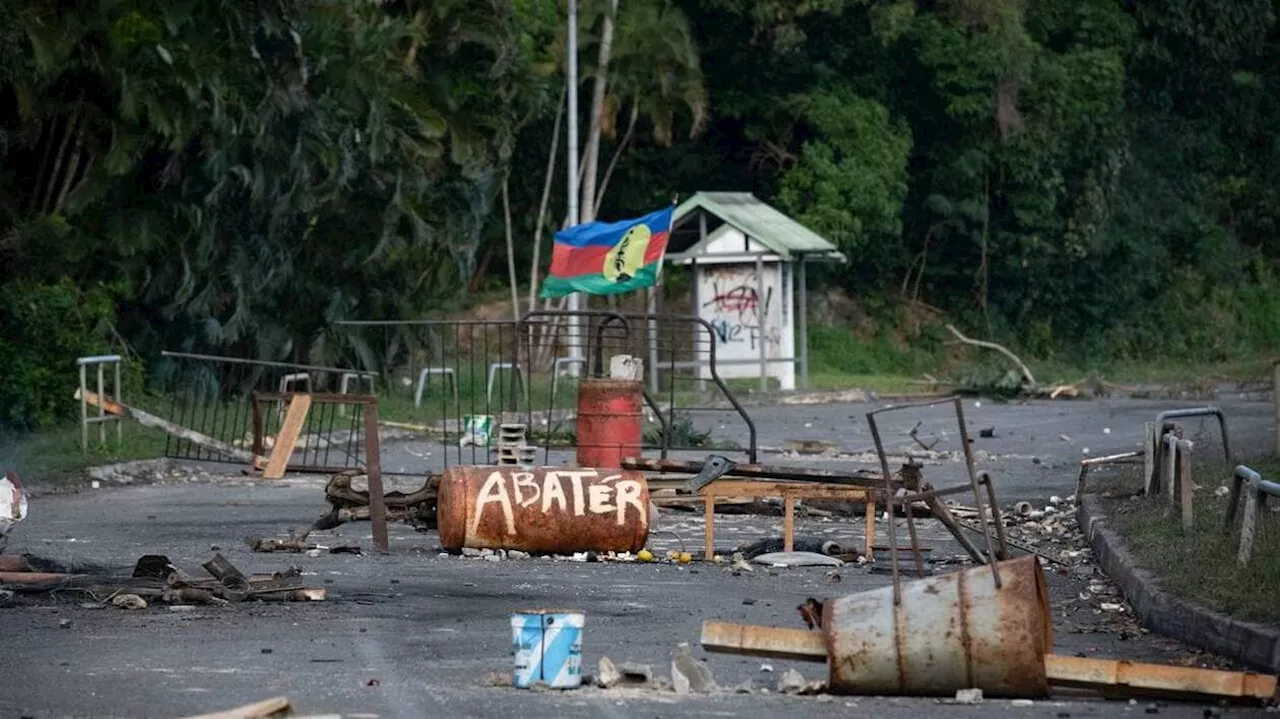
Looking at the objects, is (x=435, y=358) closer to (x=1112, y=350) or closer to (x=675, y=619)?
(x=1112, y=350)

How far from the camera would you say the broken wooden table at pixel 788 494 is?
1407 centimetres

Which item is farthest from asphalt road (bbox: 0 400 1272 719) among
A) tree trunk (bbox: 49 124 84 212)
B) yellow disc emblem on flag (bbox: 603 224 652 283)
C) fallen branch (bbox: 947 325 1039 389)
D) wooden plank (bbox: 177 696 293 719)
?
fallen branch (bbox: 947 325 1039 389)

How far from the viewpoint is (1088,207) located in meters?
50.6

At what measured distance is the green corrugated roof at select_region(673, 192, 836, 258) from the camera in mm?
39688

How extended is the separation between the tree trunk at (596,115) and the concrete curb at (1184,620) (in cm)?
3189

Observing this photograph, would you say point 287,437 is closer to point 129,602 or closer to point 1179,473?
point 129,602

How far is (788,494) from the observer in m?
14.2

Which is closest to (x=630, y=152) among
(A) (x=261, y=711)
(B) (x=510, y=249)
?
(B) (x=510, y=249)

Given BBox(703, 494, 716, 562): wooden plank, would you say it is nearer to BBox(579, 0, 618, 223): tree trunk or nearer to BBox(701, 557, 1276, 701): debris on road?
BBox(701, 557, 1276, 701): debris on road

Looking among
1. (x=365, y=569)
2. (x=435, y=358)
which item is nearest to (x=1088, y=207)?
(x=435, y=358)

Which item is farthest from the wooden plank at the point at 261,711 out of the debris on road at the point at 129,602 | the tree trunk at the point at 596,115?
the tree trunk at the point at 596,115

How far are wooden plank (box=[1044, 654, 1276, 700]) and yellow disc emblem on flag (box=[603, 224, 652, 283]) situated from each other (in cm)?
1685

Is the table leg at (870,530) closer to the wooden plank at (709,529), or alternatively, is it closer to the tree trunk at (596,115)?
the wooden plank at (709,529)

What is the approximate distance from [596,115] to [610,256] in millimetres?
20366
